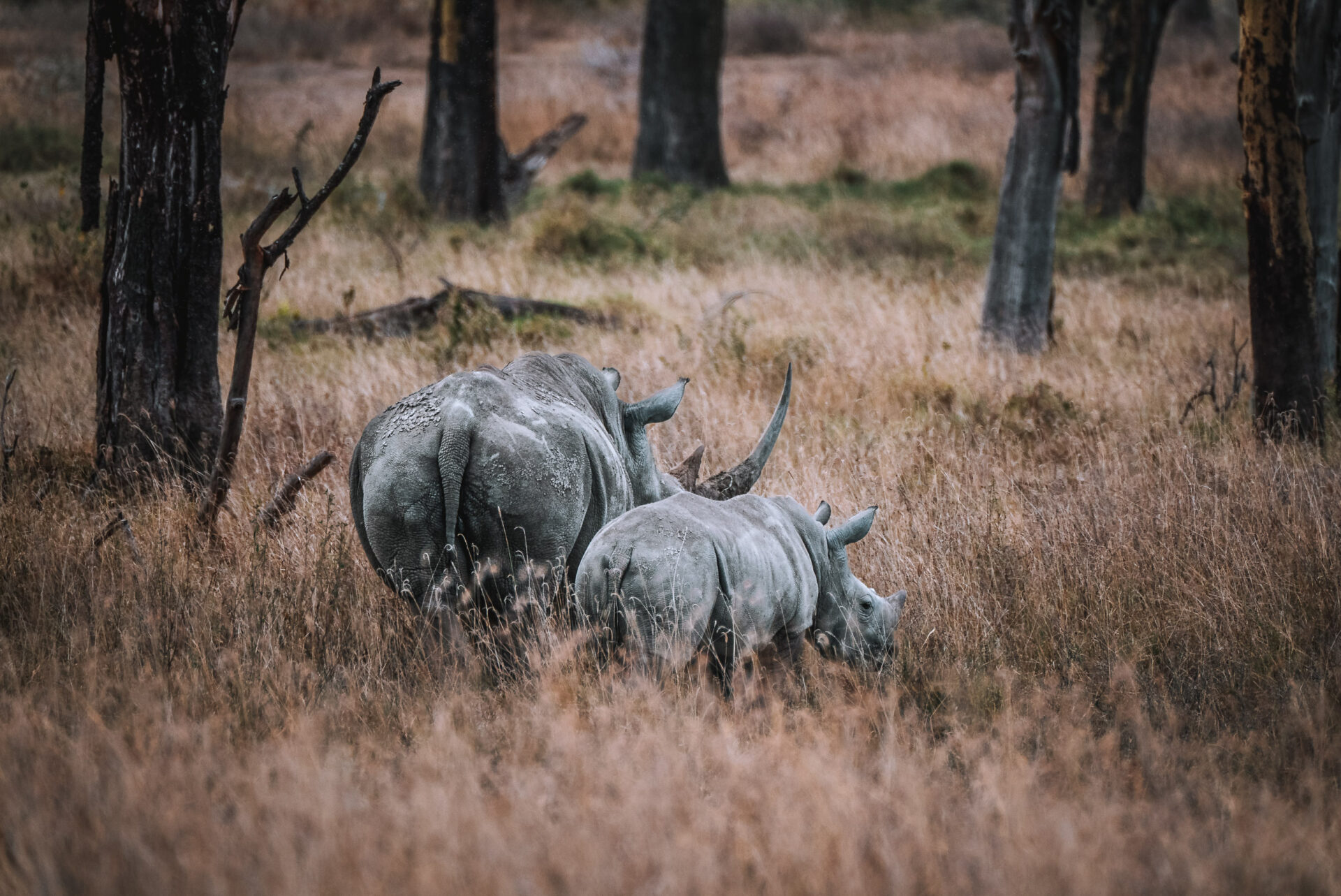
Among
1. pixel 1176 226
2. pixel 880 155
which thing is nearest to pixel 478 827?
pixel 1176 226

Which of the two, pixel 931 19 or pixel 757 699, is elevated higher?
pixel 931 19

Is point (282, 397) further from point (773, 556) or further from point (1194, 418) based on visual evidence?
point (1194, 418)

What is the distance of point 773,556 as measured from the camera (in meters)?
3.82

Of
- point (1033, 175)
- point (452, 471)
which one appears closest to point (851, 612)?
point (452, 471)

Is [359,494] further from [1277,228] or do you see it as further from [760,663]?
[1277,228]

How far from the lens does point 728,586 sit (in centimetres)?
354

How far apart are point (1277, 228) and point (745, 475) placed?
3940 millimetres

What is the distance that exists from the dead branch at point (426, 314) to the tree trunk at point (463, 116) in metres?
5.45

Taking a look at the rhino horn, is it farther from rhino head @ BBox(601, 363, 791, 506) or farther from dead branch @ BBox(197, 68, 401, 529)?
dead branch @ BBox(197, 68, 401, 529)

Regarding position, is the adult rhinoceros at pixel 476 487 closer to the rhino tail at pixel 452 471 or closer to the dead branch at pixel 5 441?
the rhino tail at pixel 452 471

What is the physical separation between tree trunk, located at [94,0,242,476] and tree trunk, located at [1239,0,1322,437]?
574 cm

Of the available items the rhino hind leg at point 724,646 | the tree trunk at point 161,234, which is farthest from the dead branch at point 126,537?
the rhino hind leg at point 724,646

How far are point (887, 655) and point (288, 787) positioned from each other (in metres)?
2.35

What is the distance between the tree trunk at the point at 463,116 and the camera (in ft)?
45.4
